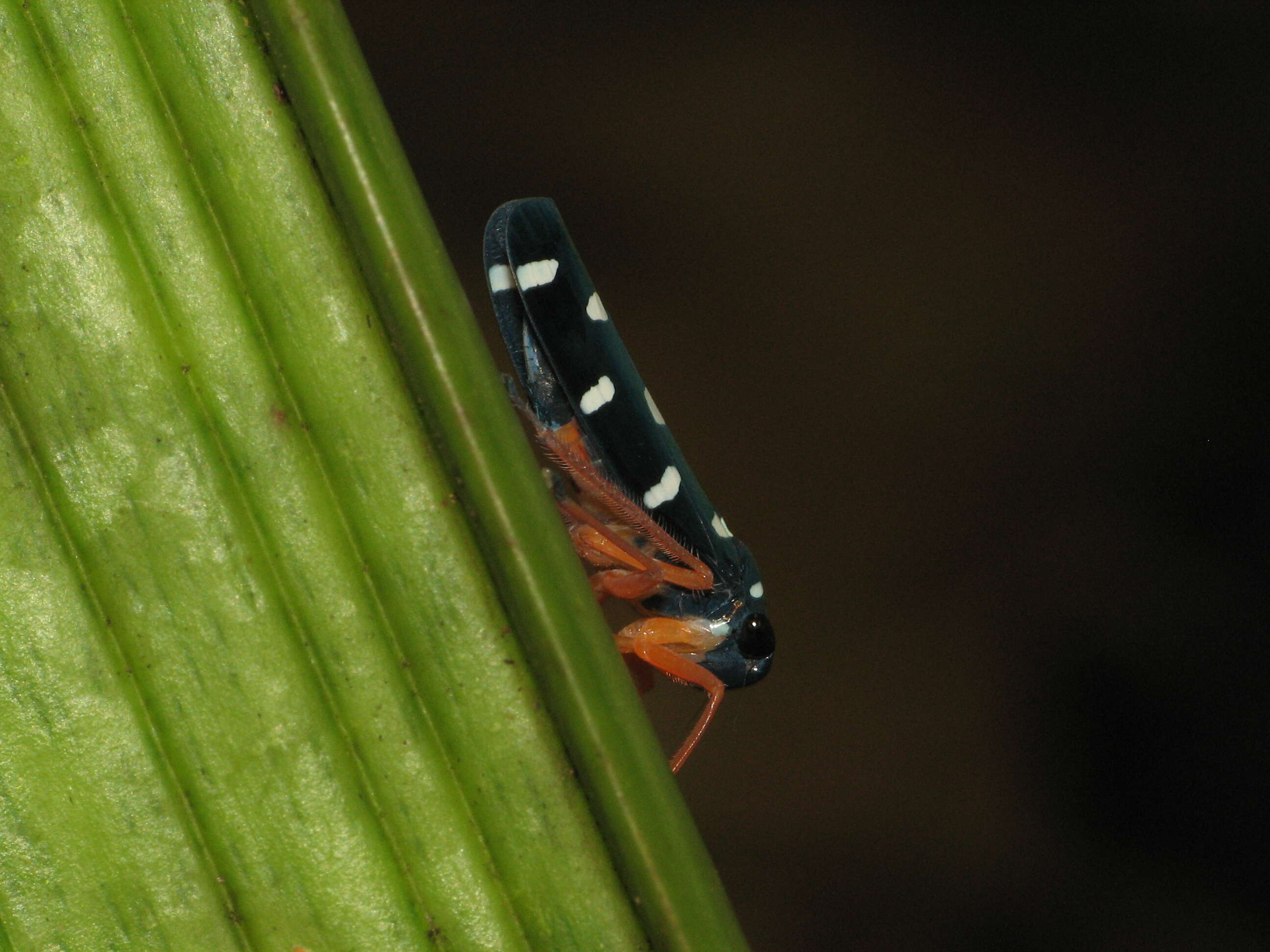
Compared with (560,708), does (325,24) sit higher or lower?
higher

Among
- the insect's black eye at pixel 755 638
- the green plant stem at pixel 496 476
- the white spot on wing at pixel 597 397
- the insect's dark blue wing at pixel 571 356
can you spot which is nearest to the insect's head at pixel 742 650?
the insect's black eye at pixel 755 638

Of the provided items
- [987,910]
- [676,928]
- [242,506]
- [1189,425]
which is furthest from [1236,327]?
[242,506]

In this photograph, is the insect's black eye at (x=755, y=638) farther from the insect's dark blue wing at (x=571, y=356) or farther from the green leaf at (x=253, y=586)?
the green leaf at (x=253, y=586)

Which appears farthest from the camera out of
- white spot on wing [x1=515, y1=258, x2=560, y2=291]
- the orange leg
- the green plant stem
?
the orange leg

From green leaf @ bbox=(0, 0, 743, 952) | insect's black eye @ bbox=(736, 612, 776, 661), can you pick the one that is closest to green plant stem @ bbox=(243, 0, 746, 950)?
green leaf @ bbox=(0, 0, 743, 952)

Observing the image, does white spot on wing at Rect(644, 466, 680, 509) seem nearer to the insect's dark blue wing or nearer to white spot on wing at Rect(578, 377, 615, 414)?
the insect's dark blue wing

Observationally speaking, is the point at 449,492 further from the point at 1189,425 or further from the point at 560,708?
the point at 1189,425

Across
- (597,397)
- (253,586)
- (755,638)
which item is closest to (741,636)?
(755,638)
